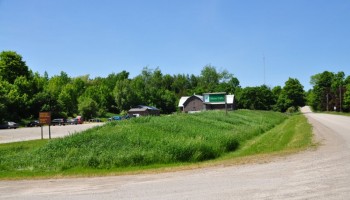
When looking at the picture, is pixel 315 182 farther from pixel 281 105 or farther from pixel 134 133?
pixel 281 105

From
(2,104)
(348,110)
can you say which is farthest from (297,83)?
(2,104)

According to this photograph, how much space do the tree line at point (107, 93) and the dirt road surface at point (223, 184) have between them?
A: 6285 centimetres

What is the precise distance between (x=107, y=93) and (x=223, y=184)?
11298 cm

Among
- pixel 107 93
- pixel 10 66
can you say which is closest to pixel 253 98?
pixel 107 93

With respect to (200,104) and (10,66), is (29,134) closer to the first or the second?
(10,66)

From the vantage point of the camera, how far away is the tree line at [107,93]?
277 feet

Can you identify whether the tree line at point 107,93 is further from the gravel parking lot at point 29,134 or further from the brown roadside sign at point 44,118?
the brown roadside sign at point 44,118

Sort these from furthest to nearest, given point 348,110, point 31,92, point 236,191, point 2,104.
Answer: point 348,110 → point 31,92 → point 2,104 → point 236,191

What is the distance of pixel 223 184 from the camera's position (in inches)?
414

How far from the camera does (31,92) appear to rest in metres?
88.4

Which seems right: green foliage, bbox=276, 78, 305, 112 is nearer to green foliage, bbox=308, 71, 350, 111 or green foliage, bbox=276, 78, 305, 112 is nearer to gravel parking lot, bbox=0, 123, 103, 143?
green foliage, bbox=308, 71, 350, 111

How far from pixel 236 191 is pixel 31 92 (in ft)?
288

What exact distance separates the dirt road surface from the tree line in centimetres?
6285

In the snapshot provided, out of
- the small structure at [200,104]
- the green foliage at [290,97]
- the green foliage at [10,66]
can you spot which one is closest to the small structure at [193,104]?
the small structure at [200,104]
